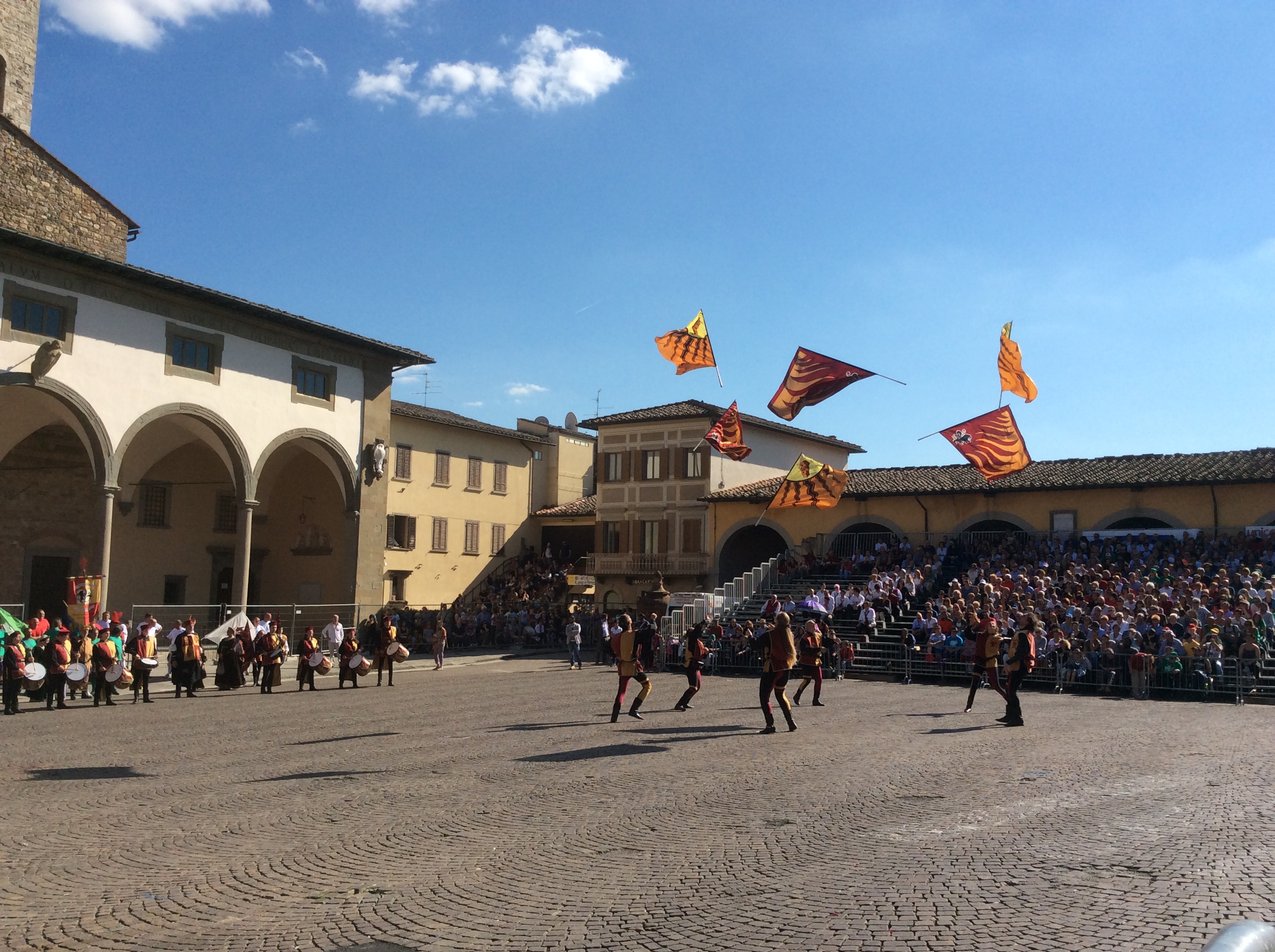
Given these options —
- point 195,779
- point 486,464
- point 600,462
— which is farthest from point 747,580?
point 195,779

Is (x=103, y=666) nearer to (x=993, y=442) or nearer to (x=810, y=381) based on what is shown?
(x=810, y=381)

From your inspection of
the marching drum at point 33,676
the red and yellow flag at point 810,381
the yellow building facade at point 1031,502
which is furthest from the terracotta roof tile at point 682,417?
the marching drum at point 33,676

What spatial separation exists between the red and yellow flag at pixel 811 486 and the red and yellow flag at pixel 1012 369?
Answer: 238 inches

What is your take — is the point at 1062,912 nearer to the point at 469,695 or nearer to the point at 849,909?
the point at 849,909

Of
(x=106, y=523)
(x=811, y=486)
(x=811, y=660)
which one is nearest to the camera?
(x=811, y=660)

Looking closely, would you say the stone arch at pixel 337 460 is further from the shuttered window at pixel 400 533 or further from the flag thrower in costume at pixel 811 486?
the flag thrower in costume at pixel 811 486

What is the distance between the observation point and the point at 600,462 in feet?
155

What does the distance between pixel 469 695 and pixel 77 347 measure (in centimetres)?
1282

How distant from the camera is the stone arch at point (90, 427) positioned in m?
25.4

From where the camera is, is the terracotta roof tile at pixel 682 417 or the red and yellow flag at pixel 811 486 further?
the terracotta roof tile at pixel 682 417

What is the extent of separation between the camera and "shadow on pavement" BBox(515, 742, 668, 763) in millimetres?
12508

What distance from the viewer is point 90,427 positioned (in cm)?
2631

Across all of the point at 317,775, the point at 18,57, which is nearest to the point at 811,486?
the point at 317,775

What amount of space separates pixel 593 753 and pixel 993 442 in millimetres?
17507
